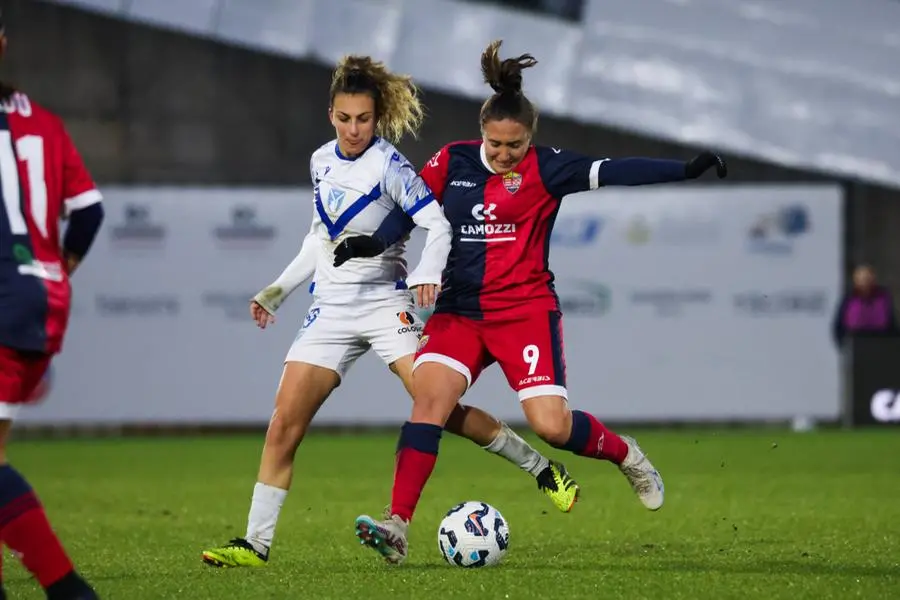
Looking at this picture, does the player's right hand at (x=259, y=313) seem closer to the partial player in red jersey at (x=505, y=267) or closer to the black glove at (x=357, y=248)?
the black glove at (x=357, y=248)

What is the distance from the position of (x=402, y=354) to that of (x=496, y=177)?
86 centimetres

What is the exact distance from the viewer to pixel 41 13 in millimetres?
18859

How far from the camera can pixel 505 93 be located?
661cm

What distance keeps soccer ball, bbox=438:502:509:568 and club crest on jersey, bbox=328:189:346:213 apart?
4.49 feet

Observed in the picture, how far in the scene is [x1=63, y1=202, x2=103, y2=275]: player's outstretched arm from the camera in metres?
5.00

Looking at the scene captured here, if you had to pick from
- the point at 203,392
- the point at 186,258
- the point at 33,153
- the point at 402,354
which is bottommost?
the point at 203,392

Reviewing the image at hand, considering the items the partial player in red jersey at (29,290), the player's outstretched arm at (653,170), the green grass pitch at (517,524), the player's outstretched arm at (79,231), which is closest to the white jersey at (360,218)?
the player's outstretched arm at (653,170)

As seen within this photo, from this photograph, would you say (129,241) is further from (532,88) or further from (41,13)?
(532,88)

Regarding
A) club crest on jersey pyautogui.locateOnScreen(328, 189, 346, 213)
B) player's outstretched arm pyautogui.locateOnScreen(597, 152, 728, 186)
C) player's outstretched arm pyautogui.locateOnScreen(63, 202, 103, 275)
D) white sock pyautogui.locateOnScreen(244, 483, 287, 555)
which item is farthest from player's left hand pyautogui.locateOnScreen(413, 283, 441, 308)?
player's outstretched arm pyautogui.locateOnScreen(63, 202, 103, 275)

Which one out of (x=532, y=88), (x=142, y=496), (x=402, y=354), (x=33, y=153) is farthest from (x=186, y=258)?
(x=33, y=153)

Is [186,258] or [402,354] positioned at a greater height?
[402,354]

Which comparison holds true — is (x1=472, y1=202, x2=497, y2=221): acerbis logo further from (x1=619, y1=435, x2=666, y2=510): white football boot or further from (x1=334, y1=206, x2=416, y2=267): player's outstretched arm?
(x1=619, y1=435, x2=666, y2=510): white football boot

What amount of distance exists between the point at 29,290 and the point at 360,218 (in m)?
2.14

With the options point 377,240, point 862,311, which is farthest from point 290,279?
point 862,311
